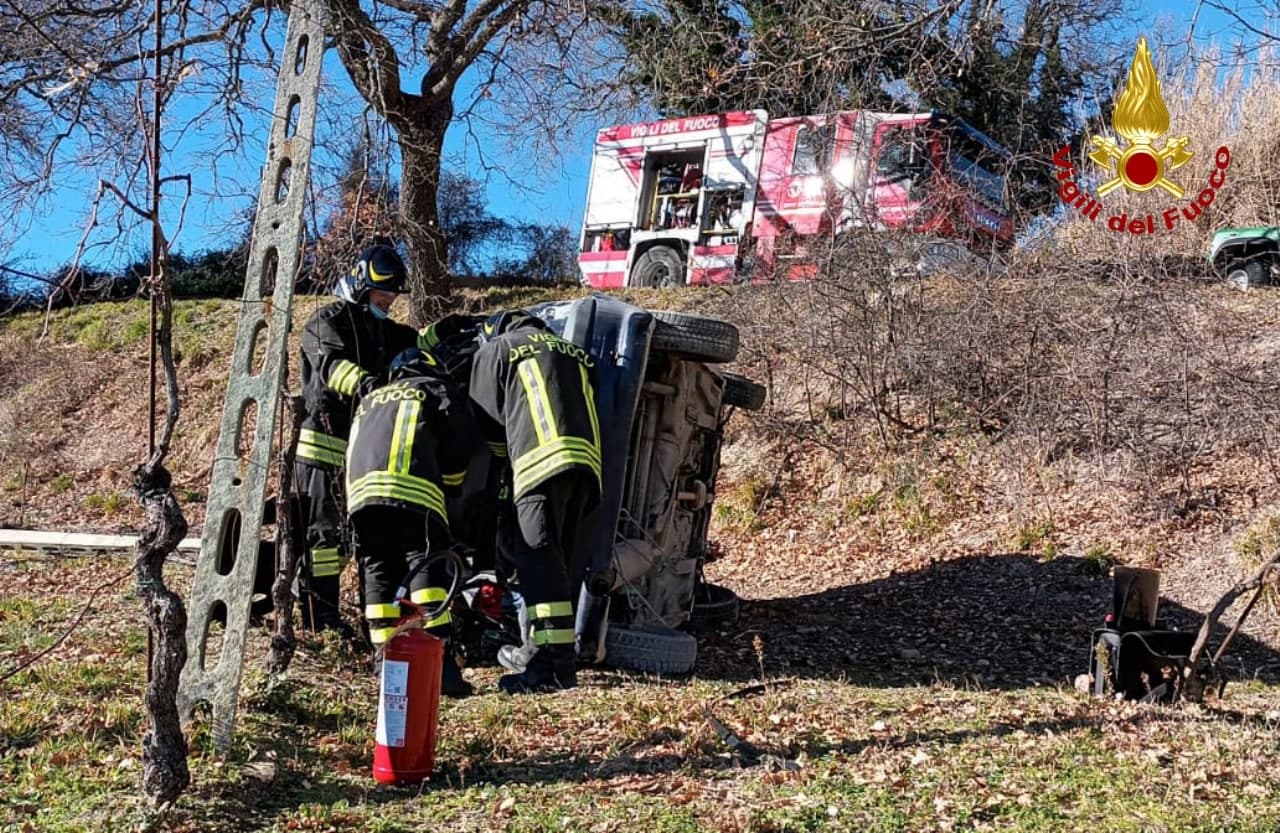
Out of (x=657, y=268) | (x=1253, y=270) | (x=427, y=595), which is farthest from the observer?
(x=657, y=268)

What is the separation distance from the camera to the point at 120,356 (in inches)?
660

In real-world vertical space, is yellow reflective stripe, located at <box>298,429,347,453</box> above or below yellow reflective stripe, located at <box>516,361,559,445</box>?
below

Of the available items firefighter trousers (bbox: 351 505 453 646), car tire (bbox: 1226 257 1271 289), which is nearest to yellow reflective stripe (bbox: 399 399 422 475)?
firefighter trousers (bbox: 351 505 453 646)

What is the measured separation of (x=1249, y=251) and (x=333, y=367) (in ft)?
37.4

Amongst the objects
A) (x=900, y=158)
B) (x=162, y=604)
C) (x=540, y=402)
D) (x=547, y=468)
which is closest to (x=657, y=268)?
(x=900, y=158)

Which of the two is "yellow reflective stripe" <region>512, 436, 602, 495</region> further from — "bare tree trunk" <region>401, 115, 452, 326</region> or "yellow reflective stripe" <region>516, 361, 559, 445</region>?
"bare tree trunk" <region>401, 115, 452, 326</region>

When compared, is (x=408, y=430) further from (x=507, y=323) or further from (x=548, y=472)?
(x=507, y=323)

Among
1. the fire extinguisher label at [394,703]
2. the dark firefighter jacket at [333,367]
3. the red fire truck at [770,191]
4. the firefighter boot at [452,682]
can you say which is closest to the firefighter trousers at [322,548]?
the dark firefighter jacket at [333,367]

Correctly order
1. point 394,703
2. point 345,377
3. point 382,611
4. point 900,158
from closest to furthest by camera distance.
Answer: point 394,703
point 382,611
point 345,377
point 900,158

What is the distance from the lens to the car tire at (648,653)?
206 inches

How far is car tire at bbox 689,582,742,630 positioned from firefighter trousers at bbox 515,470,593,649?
1.83 metres

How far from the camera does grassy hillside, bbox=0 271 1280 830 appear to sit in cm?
346

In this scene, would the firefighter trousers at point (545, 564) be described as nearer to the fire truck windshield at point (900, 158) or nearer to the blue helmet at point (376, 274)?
the blue helmet at point (376, 274)

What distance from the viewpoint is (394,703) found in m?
3.54
